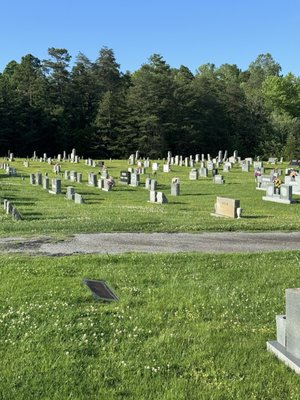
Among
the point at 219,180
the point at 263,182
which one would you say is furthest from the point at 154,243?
the point at 219,180

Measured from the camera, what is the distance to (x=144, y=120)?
3319 inches

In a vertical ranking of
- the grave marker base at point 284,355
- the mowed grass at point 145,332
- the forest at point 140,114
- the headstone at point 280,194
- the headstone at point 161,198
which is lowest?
the mowed grass at point 145,332

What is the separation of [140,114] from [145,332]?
82.0 meters

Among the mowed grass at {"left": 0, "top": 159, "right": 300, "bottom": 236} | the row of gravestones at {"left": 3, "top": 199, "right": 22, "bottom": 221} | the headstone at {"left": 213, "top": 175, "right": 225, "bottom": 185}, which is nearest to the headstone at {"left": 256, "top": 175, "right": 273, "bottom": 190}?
the mowed grass at {"left": 0, "top": 159, "right": 300, "bottom": 236}

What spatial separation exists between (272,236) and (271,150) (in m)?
68.8

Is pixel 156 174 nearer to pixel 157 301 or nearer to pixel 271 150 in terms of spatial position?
pixel 157 301

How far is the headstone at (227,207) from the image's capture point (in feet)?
61.4

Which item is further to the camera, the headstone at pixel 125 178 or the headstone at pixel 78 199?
the headstone at pixel 125 178

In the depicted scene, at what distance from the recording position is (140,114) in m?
86.5

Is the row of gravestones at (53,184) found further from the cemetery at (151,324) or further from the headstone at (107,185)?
the cemetery at (151,324)

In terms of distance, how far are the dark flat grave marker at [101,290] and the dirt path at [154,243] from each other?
340 centimetres

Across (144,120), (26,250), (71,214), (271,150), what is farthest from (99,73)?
(26,250)

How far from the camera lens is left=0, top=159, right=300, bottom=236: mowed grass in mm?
15281

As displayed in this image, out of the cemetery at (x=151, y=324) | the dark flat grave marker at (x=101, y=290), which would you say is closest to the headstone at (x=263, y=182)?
the cemetery at (x=151, y=324)
